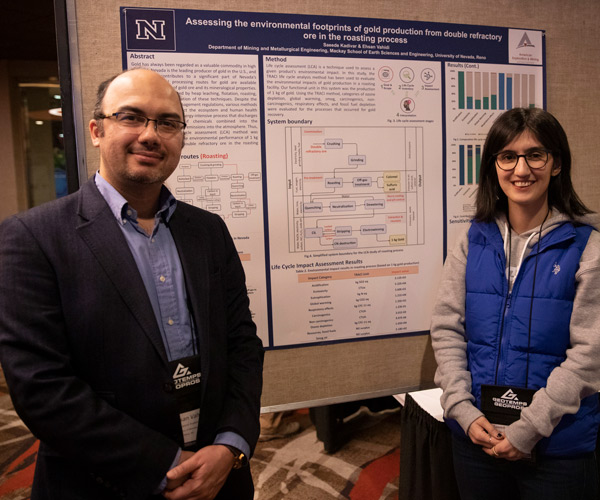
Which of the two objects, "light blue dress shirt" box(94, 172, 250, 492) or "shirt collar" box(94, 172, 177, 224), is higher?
"shirt collar" box(94, 172, 177, 224)

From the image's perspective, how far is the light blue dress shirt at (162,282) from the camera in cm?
119

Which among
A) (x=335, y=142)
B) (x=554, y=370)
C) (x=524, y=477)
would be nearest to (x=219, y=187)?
(x=335, y=142)

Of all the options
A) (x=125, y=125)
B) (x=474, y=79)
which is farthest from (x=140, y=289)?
(x=474, y=79)

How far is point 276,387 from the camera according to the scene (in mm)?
1966

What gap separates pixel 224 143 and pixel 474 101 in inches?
43.9

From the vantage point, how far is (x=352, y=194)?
6.44 ft

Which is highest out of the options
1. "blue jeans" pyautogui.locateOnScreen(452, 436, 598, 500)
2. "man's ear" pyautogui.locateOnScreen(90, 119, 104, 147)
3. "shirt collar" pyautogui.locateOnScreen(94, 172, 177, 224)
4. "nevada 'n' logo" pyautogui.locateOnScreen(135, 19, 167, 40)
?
"nevada 'n' logo" pyautogui.locateOnScreen(135, 19, 167, 40)

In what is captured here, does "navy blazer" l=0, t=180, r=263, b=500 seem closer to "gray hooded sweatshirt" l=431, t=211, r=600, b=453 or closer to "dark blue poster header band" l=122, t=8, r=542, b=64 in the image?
"gray hooded sweatshirt" l=431, t=211, r=600, b=453

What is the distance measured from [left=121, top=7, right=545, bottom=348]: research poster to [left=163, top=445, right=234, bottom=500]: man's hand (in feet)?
2.49

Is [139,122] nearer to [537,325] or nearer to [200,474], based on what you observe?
[200,474]

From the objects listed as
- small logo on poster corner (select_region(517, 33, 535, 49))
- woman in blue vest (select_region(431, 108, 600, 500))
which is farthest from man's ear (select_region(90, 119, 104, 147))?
small logo on poster corner (select_region(517, 33, 535, 49))

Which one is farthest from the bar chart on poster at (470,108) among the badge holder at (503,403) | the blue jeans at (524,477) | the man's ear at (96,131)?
the man's ear at (96,131)

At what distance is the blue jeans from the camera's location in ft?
4.36

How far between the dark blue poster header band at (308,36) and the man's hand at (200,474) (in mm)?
1400
